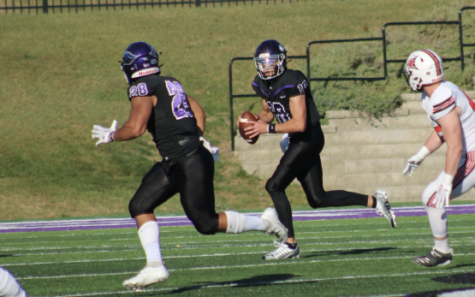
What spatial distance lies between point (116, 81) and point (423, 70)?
1573cm

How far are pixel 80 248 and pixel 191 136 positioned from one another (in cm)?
398

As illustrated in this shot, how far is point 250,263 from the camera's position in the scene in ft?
22.7

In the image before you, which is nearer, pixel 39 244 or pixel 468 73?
pixel 39 244

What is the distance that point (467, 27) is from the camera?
19.5m

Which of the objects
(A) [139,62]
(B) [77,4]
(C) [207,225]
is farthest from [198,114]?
(B) [77,4]

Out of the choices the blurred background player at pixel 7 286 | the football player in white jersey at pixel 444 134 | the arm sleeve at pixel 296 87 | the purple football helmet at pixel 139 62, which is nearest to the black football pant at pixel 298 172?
the arm sleeve at pixel 296 87

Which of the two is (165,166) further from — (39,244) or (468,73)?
(468,73)

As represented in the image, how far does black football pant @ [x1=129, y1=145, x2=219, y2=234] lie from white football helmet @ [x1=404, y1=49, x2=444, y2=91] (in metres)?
1.81

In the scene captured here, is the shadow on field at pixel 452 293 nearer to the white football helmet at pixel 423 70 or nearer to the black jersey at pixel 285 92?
the white football helmet at pixel 423 70

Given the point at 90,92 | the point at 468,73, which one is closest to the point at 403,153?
the point at 468,73

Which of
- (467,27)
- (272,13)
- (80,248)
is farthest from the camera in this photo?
(272,13)

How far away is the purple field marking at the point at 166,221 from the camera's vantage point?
39.7ft

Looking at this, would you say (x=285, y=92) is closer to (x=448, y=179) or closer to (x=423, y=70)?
(x=423, y=70)

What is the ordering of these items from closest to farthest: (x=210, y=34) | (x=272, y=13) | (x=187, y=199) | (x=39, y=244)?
(x=187, y=199), (x=39, y=244), (x=210, y=34), (x=272, y=13)
